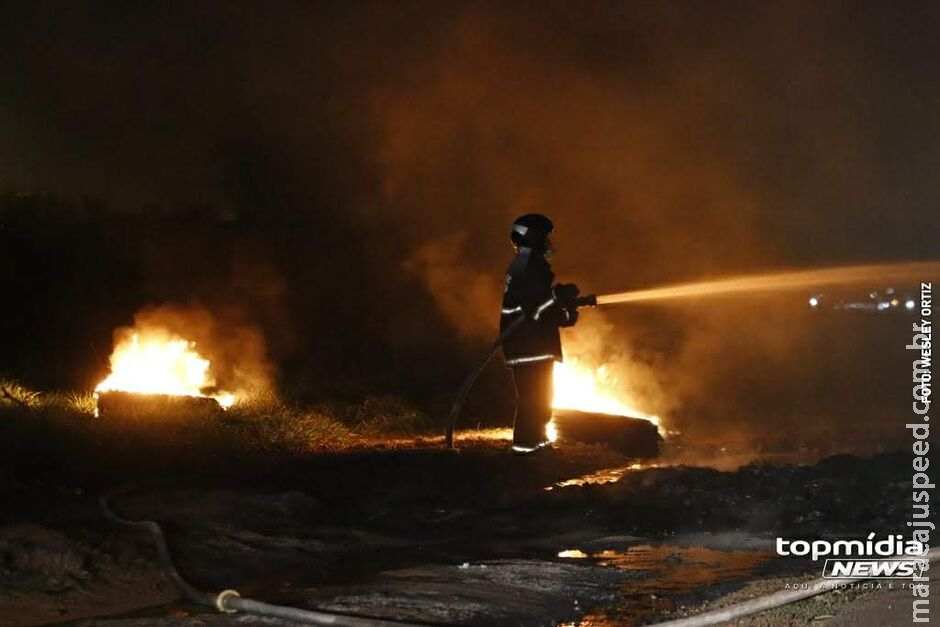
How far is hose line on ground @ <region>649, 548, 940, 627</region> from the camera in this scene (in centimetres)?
349

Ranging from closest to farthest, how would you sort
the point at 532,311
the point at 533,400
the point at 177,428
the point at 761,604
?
the point at 761,604 < the point at 532,311 < the point at 533,400 < the point at 177,428

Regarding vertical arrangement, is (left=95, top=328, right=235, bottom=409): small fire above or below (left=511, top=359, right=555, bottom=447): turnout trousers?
above

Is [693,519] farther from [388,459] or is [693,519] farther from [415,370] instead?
[415,370]

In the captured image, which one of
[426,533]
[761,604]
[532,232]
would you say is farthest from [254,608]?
[532,232]

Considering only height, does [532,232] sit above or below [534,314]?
above

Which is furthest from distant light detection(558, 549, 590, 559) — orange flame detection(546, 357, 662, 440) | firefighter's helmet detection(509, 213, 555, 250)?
orange flame detection(546, 357, 662, 440)

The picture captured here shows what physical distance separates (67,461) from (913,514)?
6178 mm

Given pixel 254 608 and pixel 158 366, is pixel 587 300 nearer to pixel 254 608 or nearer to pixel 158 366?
pixel 254 608

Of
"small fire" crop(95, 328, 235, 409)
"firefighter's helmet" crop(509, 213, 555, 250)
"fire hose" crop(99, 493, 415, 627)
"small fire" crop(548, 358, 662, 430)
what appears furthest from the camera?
"small fire" crop(548, 358, 662, 430)

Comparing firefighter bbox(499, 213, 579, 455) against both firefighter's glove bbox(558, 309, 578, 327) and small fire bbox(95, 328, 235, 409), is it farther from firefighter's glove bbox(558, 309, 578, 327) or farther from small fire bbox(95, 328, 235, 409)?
small fire bbox(95, 328, 235, 409)

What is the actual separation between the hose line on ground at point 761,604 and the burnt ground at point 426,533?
0.49 m

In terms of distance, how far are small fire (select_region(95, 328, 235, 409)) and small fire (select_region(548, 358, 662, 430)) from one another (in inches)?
168

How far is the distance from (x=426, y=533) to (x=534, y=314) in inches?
96.4

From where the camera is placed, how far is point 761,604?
3658 mm
